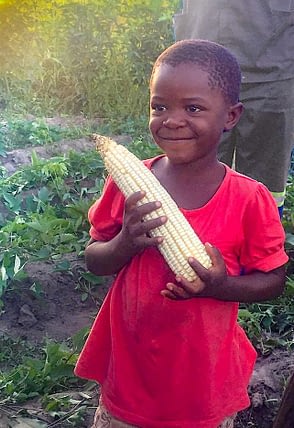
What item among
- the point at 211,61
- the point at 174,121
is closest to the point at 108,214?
the point at 174,121

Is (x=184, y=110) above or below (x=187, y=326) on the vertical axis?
above

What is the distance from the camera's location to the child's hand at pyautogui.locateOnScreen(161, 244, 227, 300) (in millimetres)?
1717

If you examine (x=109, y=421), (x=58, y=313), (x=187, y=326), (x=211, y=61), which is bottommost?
(x=58, y=313)

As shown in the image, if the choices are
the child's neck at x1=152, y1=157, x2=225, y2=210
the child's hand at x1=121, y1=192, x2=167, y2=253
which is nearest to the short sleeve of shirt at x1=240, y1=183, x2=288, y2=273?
the child's neck at x1=152, y1=157, x2=225, y2=210

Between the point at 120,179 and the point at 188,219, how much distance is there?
19cm

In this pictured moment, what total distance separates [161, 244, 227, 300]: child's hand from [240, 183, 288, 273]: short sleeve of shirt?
0.37 feet

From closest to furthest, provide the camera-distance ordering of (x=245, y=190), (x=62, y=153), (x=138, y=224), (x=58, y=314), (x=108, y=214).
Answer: (x=138, y=224) → (x=245, y=190) → (x=108, y=214) → (x=58, y=314) → (x=62, y=153)

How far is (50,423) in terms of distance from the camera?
268 cm

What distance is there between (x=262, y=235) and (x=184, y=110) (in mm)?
345

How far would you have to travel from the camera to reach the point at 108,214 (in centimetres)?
194

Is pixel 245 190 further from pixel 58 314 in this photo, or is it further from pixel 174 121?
pixel 58 314

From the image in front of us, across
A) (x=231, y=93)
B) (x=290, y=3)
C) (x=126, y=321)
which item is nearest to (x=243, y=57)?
(x=290, y=3)

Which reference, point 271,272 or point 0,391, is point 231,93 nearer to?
point 271,272

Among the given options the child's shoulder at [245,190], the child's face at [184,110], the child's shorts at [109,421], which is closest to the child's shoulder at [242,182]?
the child's shoulder at [245,190]
